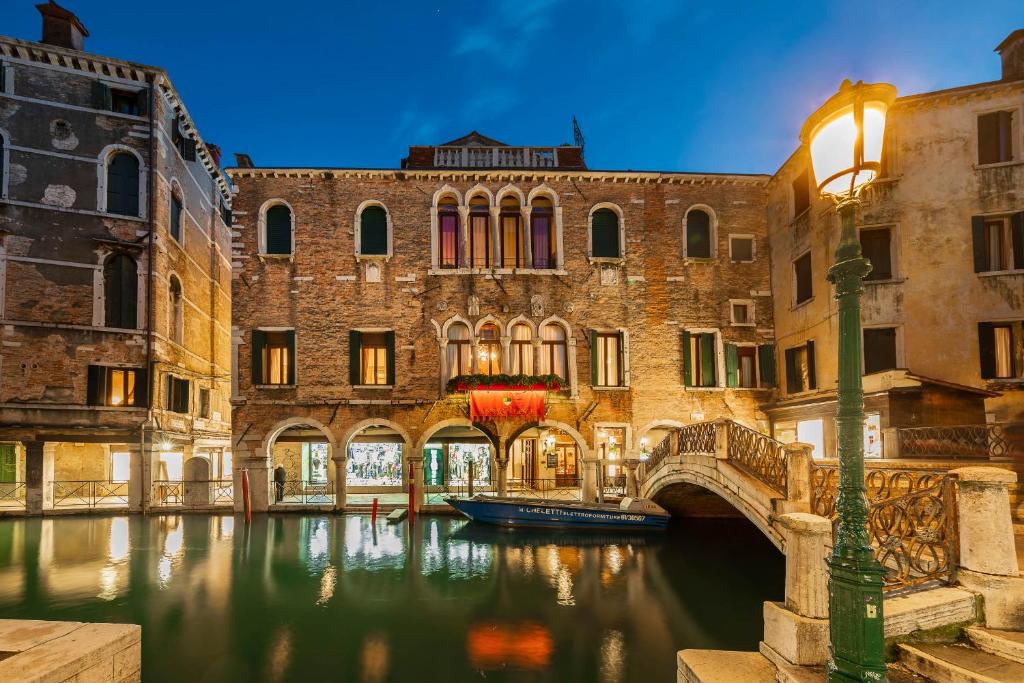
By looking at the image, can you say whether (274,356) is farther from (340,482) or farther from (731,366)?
(731,366)

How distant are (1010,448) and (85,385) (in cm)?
2377

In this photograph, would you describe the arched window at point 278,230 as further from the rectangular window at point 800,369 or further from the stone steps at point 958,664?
the stone steps at point 958,664

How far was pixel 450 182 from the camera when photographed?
62.9ft

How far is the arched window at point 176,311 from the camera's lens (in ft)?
68.7

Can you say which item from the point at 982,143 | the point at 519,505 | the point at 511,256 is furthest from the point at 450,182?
the point at 982,143

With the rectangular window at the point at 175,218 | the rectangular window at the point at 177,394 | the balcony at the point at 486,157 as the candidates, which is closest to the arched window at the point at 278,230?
the rectangular window at the point at 175,218

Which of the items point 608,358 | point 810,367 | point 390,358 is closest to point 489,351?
point 390,358

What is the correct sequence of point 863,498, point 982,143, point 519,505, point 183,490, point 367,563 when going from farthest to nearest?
point 183,490, point 519,505, point 982,143, point 367,563, point 863,498

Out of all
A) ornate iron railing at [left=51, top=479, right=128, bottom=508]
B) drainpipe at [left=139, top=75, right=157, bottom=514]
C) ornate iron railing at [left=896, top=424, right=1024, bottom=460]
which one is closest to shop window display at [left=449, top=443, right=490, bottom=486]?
drainpipe at [left=139, top=75, right=157, bottom=514]

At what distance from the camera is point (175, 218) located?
21.3 m

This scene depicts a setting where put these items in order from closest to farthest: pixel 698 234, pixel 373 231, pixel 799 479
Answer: pixel 799 479 < pixel 373 231 < pixel 698 234

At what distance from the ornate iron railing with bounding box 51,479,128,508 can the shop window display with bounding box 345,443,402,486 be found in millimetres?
7705

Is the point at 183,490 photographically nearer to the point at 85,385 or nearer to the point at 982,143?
the point at 85,385

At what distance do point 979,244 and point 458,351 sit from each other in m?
14.3
